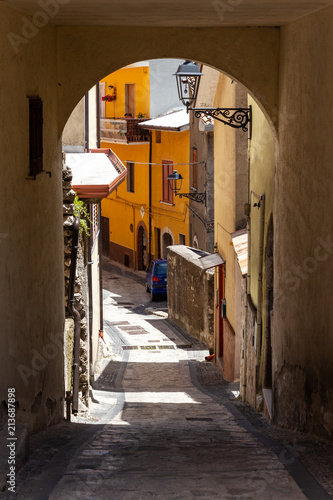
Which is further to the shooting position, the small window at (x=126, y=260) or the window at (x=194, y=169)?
the small window at (x=126, y=260)

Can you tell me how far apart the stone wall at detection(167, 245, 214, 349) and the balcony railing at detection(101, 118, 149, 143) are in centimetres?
1037

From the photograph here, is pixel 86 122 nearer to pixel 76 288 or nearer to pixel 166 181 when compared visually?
pixel 76 288

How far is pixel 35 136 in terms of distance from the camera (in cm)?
737

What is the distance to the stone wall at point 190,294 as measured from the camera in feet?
67.4

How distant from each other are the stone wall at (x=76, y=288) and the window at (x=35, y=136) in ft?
10.2

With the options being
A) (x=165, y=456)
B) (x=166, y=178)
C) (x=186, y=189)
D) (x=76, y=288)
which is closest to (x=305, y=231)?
(x=165, y=456)

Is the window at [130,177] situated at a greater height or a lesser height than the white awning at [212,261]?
greater

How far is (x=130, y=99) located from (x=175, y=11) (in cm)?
2814

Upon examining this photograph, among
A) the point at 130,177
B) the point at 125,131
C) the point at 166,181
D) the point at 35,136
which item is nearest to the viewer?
the point at 35,136

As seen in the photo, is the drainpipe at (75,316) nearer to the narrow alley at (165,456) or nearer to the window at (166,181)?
the narrow alley at (165,456)

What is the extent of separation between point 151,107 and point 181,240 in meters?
6.45

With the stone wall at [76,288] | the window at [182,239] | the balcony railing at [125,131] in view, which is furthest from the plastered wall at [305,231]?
the balcony railing at [125,131]

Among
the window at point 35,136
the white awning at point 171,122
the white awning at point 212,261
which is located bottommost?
the white awning at point 212,261

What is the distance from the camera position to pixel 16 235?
6621 mm
